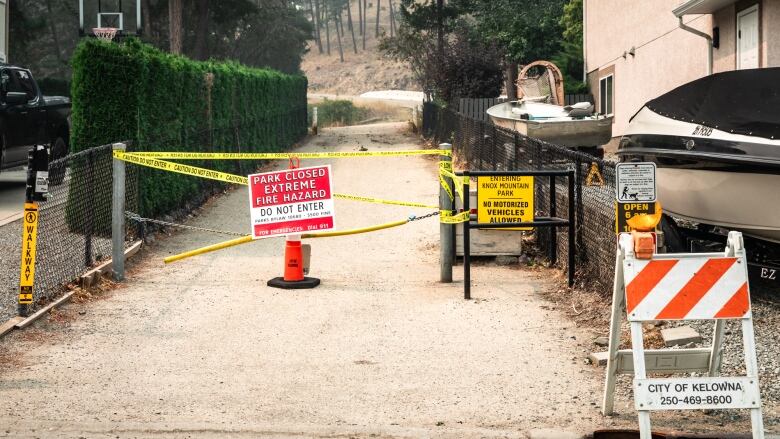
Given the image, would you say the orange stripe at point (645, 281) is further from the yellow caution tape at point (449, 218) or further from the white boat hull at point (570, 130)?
the white boat hull at point (570, 130)

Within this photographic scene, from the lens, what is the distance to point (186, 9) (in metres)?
56.5

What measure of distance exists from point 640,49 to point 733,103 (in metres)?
16.6

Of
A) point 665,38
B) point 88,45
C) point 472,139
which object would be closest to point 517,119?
point 472,139

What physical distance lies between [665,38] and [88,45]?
543 inches

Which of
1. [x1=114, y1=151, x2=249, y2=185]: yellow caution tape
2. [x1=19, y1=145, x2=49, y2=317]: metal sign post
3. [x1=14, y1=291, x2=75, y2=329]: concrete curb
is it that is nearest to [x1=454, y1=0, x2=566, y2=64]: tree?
[x1=114, y1=151, x2=249, y2=185]: yellow caution tape

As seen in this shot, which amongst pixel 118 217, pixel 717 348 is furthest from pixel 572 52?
pixel 717 348

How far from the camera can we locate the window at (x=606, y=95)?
30969 millimetres

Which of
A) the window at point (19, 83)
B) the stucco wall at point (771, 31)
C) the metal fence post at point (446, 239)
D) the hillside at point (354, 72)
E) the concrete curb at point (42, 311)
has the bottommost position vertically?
the concrete curb at point (42, 311)

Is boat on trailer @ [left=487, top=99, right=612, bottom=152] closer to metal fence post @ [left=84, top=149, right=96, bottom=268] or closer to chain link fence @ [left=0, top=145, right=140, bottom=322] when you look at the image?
chain link fence @ [left=0, top=145, right=140, bottom=322]

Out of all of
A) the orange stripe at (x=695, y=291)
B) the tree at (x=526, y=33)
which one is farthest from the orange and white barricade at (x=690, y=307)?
the tree at (x=526, y=33)

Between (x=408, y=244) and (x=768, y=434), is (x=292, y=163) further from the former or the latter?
(x=768, y=434)

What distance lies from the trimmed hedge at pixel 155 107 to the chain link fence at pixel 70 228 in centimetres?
81

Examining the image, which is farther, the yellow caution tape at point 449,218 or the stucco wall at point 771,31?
the stucco wall at point 771,31

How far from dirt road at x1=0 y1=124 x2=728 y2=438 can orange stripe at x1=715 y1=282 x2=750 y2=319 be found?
94 centimetres
